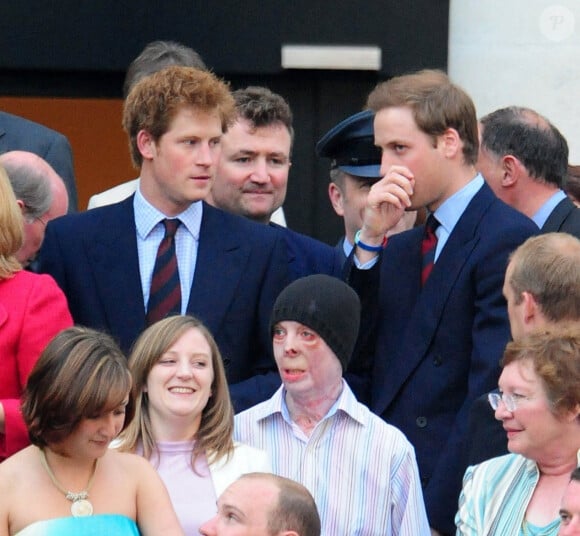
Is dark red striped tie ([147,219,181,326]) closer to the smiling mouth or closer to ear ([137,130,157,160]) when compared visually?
ear ([137,130,157,160])

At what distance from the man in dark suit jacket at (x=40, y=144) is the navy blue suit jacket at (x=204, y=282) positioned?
885mm

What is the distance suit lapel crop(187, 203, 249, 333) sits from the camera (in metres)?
5.25

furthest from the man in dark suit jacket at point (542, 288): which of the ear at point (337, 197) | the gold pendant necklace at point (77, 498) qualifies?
the ear at point (337, 197)

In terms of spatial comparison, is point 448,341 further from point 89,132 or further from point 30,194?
point 89,132

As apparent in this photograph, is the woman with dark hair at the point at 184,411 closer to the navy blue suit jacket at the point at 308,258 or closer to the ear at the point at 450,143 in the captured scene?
the navy blue suit jacket at the point at 308,258

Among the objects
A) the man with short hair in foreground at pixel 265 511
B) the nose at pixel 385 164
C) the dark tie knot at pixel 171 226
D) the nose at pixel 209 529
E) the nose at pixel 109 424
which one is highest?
the nose at pixel 385 164

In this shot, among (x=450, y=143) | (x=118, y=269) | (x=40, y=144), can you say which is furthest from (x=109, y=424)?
(x=40, y=144)

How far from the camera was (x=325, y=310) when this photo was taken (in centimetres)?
497

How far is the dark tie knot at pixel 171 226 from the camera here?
5.36 m

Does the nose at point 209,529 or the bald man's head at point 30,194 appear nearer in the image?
the nose at point 209,529

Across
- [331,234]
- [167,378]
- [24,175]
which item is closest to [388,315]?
[167,378]

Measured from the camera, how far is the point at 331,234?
8578mm

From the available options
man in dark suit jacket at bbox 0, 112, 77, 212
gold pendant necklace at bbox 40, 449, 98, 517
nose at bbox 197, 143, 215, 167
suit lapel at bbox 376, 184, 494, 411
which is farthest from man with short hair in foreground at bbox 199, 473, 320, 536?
man in dark suit jacket at bbox 0, 112, 77, 212

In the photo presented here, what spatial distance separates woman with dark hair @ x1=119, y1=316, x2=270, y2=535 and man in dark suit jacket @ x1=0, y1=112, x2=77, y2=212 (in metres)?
1.48
